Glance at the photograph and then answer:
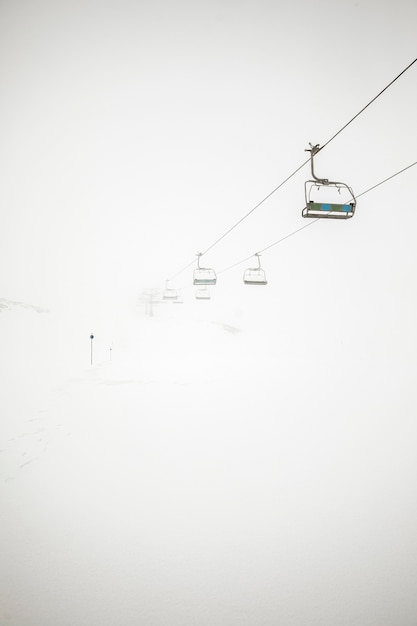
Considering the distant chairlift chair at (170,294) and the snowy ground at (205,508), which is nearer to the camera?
the snowy ground at (205,508)

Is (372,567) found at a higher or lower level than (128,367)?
lower

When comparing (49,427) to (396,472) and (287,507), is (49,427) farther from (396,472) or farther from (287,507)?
(396,472)

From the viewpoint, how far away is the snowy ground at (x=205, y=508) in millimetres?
3824

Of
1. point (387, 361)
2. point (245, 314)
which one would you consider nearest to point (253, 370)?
point (387, 361)

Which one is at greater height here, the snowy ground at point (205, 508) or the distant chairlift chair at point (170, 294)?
the distant chairlift chair at point (170, 294)

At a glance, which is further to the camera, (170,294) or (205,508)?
(170,294)

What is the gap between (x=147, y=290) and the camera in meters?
50.7

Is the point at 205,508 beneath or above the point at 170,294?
beneath

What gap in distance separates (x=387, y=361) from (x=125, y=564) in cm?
2531

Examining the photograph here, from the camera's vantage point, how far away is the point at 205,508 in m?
5.66

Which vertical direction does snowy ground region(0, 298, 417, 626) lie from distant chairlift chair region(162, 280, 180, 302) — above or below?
below

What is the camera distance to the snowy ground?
382 centimetres

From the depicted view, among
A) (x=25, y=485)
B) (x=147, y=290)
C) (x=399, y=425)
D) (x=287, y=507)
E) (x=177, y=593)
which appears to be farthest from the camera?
(x=147, y=290)

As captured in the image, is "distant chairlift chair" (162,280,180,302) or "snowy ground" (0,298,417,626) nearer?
"snowy ground" (0,298,417,626)
